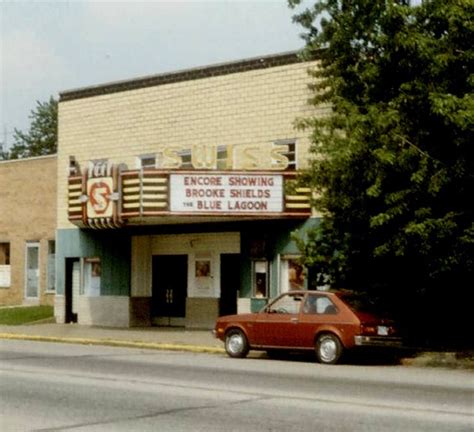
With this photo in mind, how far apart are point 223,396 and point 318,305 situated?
718 centimetres

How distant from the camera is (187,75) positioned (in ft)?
100.0

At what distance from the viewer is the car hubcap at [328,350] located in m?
20.2

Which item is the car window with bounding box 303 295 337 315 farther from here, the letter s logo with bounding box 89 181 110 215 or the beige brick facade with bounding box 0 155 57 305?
the beige brick facade with bounding box 0 155 57 305

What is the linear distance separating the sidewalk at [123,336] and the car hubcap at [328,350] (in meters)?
3.56

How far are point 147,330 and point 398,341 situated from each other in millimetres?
11364

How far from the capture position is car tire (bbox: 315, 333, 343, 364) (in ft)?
66.1

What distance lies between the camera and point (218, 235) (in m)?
30.1

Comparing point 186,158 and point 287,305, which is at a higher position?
point 186,158

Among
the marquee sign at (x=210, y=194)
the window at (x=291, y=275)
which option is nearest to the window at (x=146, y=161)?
the marquee sign at (x=210, y=194)

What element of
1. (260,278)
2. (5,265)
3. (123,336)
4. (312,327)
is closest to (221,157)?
(260,278)

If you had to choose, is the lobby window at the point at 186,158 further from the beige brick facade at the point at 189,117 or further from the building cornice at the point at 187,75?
the building cornice at the point at 187,75

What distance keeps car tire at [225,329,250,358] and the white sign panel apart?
219 inches

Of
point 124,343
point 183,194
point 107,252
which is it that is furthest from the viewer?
point 107,252

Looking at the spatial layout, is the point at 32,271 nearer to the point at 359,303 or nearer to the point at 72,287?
the point at 72,287
